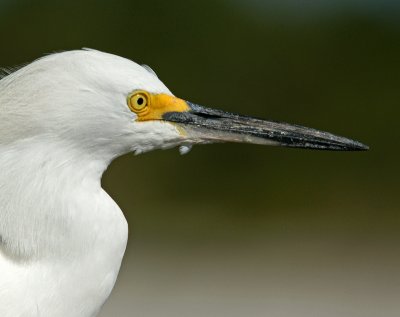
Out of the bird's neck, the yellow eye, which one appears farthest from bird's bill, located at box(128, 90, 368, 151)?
the bird's neck

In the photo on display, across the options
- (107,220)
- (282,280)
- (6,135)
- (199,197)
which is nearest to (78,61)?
(6,135)

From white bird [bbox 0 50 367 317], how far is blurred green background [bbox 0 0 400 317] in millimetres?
4899

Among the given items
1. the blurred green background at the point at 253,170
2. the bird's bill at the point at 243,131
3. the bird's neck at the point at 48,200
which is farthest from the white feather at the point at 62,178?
the blurred green background at the point at 253,170

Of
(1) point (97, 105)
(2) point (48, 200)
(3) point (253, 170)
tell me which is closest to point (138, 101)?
(1) point (97, 105)

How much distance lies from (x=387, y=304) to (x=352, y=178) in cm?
401

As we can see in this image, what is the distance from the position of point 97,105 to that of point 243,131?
705mm

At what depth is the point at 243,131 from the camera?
3.76 meters

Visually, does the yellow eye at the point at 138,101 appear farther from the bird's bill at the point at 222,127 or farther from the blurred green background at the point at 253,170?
the blurred green background at the point at 253,170

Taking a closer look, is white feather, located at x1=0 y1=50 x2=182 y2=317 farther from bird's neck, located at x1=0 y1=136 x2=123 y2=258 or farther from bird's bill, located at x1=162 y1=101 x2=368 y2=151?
bird's bill, located at x1=162 y1=101 x2=368 y2=151

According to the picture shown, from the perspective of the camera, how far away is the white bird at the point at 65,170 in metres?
3.24

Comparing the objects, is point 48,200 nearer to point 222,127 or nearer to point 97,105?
point 97,105

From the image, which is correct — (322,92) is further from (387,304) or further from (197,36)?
(387,304)

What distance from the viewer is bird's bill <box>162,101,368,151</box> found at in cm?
366

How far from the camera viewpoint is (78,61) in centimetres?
330
